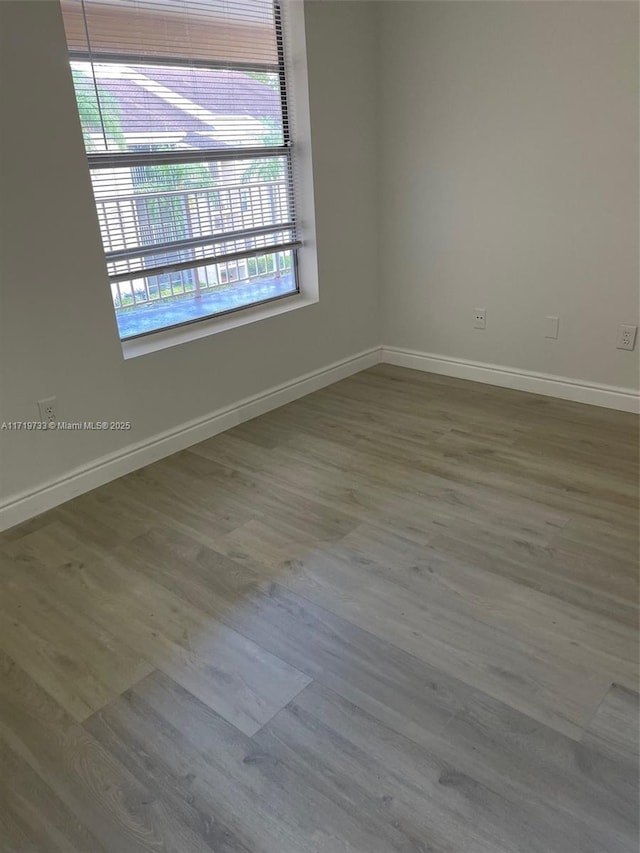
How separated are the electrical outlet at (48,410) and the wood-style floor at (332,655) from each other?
36 cm

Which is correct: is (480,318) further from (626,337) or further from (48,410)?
(48,410)

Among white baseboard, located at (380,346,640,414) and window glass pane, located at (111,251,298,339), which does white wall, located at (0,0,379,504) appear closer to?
window glass pane, located at (111,251,298,339)

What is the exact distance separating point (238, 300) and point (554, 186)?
166cm

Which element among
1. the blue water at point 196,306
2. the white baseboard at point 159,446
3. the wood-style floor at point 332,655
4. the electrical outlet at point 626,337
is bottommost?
the wood-style floor at point 332,655

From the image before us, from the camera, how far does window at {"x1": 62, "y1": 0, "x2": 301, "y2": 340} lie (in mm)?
2473

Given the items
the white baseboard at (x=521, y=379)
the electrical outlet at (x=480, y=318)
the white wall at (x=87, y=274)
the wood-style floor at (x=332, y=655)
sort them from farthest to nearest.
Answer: the electrical outlet at (x=480, y=318) < the white baseboard at (x=521, y=379) < the white wall at (x=87, y=274) < the wood-style floor at (x=332, y=655)

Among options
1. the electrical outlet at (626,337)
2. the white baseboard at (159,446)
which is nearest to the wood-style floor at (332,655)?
the white baseboard at (159,446)

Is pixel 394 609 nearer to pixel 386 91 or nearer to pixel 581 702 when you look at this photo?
pixel 581 702

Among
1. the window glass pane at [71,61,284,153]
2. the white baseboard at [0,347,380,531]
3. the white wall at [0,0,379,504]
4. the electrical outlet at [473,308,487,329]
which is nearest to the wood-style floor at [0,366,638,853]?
the white baseboard at [0,347,380,531]

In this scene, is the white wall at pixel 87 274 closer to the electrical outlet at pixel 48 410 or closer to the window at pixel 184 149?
the electrical outlet at pixel 48 410

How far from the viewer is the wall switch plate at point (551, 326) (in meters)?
3.27

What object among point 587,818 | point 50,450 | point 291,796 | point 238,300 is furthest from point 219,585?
point 238,300

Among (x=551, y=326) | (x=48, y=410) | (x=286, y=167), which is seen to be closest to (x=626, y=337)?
(x=551, y=326)

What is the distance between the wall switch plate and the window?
1424 millimetres
